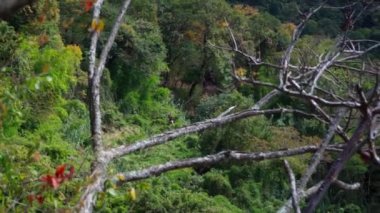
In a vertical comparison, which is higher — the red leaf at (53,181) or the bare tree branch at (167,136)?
the bare tree branch at (167,136)

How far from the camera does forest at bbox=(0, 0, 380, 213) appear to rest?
1370 millimetres

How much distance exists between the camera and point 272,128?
35.6 ft

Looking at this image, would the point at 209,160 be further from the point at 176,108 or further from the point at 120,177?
the point at 176,108

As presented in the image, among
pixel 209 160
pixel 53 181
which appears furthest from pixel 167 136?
pixel 53 181

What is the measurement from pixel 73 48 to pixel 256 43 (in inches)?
248

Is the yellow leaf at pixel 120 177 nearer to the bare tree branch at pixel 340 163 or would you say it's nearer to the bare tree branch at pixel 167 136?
the bare tree branch at pixel 167 136

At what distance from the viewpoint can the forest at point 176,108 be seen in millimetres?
1370

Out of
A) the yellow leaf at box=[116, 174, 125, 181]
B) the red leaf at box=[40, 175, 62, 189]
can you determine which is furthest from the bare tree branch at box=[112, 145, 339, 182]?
the red leaf at box=[40, 175, 62, 189]

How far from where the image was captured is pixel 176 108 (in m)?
13.7

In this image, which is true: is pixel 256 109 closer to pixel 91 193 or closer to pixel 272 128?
pixel 91 193

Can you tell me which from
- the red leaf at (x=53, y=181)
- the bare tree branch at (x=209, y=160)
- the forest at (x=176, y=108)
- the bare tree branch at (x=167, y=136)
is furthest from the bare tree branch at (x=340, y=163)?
the red leaf at (x=53, y=181)

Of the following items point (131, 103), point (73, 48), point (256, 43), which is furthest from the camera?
point (256, 43)

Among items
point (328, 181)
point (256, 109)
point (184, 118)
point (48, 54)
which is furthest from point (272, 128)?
point (328, 181)

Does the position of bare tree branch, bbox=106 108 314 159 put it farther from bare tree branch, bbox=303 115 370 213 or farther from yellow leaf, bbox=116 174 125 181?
bare tree branch, bbox=303 115 370 213
